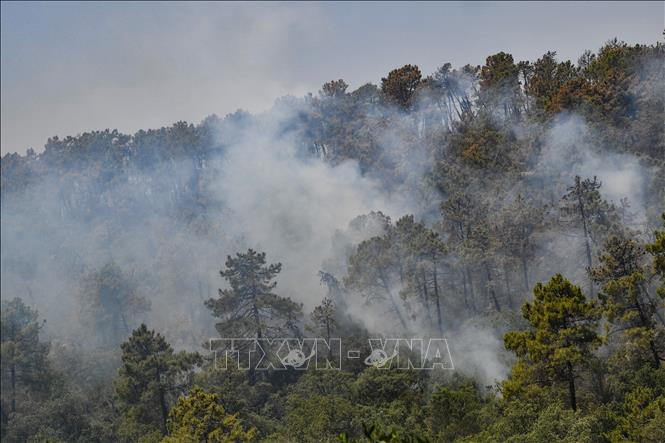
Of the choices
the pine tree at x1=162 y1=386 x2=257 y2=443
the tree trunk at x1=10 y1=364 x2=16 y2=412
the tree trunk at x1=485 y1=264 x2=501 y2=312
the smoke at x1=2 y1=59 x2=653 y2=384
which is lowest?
the pine tree at x1=162 y1=386 x2=257 y2=443

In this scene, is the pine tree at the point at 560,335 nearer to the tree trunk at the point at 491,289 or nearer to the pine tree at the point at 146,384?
the tree trunk at the point at 491,289

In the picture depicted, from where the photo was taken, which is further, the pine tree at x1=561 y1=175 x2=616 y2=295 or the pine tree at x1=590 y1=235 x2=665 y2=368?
the pine tree at x1=561 y1=175 x2=616 y2=295

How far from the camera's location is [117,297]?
7406 centimetres

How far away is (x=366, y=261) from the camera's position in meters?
55.4

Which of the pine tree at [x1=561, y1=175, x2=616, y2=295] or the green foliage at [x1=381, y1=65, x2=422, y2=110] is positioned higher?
the green foliage at [x1=381, y1=65, x2=422, y2=110]

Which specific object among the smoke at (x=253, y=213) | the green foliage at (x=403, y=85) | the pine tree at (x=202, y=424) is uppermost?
the green foliage at (x=403, y=85)

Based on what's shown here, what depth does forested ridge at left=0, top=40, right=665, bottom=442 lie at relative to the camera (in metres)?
32.3

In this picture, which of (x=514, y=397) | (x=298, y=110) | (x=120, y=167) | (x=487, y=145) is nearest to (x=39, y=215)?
(x=120, y=167)

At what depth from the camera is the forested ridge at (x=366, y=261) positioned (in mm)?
32281

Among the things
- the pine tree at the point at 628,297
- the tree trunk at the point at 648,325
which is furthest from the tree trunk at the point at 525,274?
the tree trunk at the point at 648,325

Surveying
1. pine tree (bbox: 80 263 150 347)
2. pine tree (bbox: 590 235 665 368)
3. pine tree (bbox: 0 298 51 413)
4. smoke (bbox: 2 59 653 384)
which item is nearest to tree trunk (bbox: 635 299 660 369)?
pine tree (bbox: 590 235 665 368)

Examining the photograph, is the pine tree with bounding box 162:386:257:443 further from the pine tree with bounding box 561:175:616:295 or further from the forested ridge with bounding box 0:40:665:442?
the pine tree with bounding box 561:175:616:295

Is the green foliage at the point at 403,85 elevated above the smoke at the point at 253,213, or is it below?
above

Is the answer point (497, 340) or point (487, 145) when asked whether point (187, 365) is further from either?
point (487, 145)
